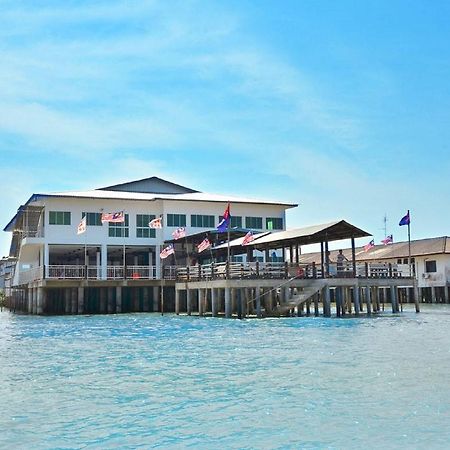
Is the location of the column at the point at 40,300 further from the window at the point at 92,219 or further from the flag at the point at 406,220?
the flag at the point at 406,220

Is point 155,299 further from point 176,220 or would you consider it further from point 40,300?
point 176,220

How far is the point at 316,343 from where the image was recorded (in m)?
21.4

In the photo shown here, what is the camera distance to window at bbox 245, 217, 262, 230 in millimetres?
53562

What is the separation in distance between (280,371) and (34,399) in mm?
5633

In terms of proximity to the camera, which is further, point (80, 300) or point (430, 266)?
point (430, 266)

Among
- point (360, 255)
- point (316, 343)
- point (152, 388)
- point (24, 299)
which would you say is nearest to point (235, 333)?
point (316, 343)

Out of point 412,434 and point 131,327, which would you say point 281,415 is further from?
point 131,327

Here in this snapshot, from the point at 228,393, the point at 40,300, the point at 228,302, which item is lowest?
the point at 228,393

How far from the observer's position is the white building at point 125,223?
49.1 m

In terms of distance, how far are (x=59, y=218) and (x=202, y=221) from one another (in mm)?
10845

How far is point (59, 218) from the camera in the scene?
162ft

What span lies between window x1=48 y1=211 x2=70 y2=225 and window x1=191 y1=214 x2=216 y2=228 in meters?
9.55

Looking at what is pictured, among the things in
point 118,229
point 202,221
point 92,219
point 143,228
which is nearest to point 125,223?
point 118,229

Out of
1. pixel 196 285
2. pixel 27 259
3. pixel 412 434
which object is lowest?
pixel 412 434
